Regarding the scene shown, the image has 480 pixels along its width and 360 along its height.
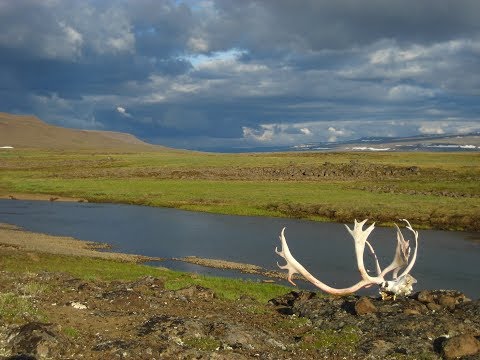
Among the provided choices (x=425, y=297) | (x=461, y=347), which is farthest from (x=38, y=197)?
(x=461, y=347)

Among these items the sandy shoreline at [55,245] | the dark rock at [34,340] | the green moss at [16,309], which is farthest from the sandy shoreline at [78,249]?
the dark rock at [34,340]

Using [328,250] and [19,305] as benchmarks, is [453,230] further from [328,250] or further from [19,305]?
[19,305]

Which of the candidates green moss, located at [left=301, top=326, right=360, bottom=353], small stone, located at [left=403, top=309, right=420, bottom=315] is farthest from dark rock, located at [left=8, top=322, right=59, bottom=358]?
small stone, located at [left=403, top=309, right=420, bottom=315]

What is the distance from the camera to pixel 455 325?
14648 millimetres

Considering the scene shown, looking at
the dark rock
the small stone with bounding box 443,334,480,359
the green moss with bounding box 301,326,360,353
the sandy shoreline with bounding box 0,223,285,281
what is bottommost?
the sandy shoreline with bounding box 0,223,285,281

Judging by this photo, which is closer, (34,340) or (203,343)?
(34,340)

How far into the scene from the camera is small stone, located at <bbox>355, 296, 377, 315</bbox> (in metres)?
15.7

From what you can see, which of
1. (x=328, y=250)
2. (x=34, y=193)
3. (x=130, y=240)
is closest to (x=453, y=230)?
(x=328, y=250)

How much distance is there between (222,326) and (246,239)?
32.0 meters

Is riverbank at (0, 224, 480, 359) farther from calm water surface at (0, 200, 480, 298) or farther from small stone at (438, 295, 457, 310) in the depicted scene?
calm water surface at (0, 200, 480, 298)

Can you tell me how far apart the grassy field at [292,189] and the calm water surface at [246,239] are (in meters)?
4.45

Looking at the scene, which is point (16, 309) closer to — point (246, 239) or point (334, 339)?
point (334, 339)

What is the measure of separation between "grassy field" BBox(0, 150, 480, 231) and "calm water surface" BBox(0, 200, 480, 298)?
14.6ft

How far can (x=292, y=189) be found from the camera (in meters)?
77.6
